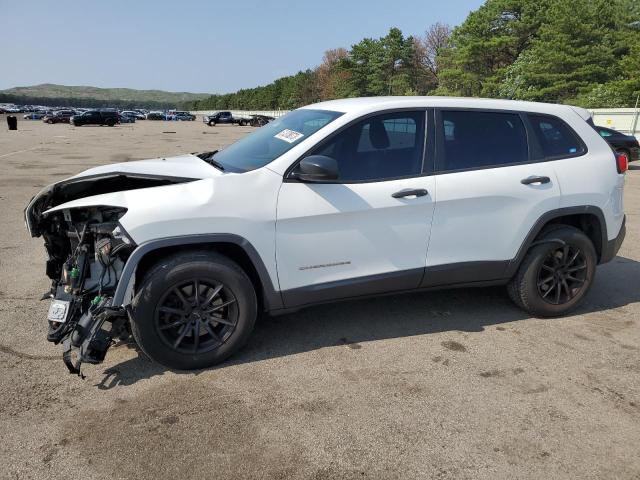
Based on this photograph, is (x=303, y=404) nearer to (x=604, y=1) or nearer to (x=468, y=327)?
(x=468, y=327)

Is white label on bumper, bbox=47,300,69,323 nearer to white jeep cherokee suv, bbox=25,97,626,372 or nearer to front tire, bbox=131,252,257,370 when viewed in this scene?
white jeep cherokee suv, bbox=25,97,626,372

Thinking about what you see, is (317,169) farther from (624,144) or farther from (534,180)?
(624,144)

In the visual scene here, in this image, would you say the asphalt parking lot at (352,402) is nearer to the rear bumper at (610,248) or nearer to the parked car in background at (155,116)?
the rear bumper at (610,248)

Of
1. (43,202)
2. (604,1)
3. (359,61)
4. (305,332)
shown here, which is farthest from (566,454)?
(359,61)

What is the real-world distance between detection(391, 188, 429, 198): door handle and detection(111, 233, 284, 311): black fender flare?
109cm

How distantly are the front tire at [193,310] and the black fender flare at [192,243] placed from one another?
9 centimetres

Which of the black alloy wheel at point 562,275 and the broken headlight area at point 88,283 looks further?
the black alloy wheel at point 562,275

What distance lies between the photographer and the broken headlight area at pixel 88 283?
3123 mm

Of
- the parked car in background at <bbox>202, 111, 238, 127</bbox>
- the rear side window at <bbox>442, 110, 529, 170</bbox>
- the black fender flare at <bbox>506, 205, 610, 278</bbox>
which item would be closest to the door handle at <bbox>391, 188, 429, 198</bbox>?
the rear side window at <bbox>442, 110, 529, 170</bbox>

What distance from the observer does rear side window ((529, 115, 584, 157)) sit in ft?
13.8

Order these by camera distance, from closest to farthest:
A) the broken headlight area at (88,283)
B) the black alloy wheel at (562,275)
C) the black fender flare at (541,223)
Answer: the broken headlight area at (88,283) → the black fender flare at (541,223) → the black alloy wheel at (562,275)

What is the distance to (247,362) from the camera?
11.6 feet

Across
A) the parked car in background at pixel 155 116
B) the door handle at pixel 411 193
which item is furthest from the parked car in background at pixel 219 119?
the door handle at pixel 411 193

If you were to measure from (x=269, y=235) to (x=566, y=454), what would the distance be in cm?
214
